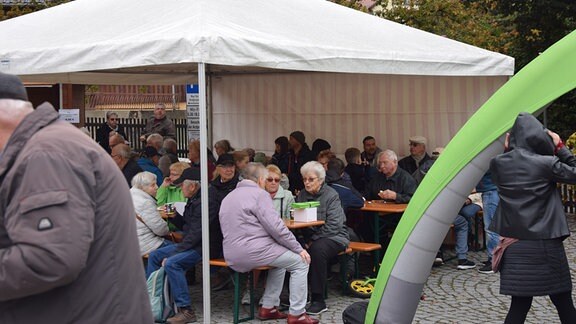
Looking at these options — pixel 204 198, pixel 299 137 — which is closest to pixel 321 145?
pixel 299 137

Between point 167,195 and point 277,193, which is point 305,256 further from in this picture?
point 167,195

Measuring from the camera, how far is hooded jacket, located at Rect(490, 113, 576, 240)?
18.0 feet

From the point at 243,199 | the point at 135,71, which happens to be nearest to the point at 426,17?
the point at 135,71

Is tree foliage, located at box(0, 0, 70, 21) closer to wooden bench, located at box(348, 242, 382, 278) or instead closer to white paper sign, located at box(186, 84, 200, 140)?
white paper sign, located at box(186, 84, 200, 140)

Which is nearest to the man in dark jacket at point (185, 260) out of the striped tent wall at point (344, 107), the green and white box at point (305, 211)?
the green and white box at point (305, 211)

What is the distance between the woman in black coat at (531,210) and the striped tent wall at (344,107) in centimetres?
483

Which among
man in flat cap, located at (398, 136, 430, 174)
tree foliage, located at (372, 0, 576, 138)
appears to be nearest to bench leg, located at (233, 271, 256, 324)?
man in flat cap, located at (398, 136, 430, 174)

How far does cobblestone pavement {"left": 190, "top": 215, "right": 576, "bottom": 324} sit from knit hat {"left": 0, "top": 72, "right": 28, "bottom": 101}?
494 cm

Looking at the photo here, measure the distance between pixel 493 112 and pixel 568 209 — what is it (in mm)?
9162

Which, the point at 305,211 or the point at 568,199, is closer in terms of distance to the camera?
the point at 305,211

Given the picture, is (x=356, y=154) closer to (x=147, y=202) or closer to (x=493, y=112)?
(x=147, y=202)

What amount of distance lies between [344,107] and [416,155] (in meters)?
2.00

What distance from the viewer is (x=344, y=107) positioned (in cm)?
1269

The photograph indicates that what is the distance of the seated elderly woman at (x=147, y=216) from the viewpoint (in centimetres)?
780
